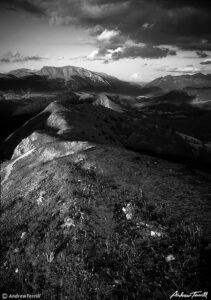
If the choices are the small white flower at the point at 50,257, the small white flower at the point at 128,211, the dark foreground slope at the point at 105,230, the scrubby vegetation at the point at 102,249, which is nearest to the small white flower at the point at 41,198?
the dark foreground slope at the point at 105,230

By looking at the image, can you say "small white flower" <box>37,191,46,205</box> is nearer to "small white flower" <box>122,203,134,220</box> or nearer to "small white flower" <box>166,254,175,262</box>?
"small white flower" <box>122,203,134,220</box>

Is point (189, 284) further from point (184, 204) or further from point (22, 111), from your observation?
point (22, 111)

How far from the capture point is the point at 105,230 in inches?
588

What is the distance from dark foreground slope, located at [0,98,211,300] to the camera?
11.4m

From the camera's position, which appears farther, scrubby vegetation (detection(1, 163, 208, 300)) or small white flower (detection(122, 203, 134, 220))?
small white flower (detection(122, 203, 134, 220))

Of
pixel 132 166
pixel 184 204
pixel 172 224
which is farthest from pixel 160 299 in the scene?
pixel 132 166

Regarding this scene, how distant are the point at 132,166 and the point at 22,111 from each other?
169 m

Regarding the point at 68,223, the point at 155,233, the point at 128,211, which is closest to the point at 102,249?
the point at 155,233

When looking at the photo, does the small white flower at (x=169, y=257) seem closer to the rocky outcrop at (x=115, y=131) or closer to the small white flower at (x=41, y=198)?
the small white flower at (x=41, y=198)

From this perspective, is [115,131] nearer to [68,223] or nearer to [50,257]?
[68,223]

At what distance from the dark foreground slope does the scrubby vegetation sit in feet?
0.15

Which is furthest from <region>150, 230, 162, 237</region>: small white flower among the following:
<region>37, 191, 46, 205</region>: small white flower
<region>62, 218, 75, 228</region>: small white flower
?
<region>37, 191, 46, 205</region>: small white flower

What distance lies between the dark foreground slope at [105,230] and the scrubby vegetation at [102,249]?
45 mm

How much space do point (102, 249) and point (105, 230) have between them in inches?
60.1
